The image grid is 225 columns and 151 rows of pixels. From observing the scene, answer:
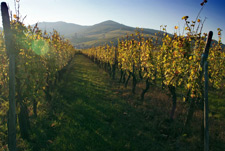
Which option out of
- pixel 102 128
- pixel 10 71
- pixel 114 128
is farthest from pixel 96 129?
pixel 10 71

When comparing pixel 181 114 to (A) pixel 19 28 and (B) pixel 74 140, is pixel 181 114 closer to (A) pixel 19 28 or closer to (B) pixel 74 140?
(B) pixel 74 140

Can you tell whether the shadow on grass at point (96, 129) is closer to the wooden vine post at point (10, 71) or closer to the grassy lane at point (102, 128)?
the grassy lane at point (102, 128)

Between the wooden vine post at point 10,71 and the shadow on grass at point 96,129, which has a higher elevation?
the wooden vine post at point 10,71

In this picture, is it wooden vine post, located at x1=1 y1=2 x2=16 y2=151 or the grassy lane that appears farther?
the grassy lane

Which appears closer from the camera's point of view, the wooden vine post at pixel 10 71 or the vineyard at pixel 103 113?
the wooden vine post at pixel 10 71

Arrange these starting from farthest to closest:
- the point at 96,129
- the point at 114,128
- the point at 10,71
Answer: the point at 114,128
the point at 96,129
the point at 10,71

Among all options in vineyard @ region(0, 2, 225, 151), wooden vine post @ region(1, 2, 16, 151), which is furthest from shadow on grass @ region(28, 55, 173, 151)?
wooden vine post @ region(1, 2, 16, 151)

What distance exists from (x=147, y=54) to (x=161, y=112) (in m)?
4.37

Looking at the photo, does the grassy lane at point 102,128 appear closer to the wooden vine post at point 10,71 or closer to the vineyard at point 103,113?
the vineyard at point 103,113

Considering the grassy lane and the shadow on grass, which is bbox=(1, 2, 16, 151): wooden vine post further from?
the grassy lane

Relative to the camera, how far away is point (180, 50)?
7059 mm

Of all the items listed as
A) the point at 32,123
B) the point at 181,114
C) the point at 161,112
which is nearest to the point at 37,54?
the point at 32,123

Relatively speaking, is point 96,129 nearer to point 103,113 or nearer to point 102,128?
point 102,128

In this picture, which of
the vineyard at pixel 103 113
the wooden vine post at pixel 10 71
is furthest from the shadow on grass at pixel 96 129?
the wooden vine post at pixel 10 71
